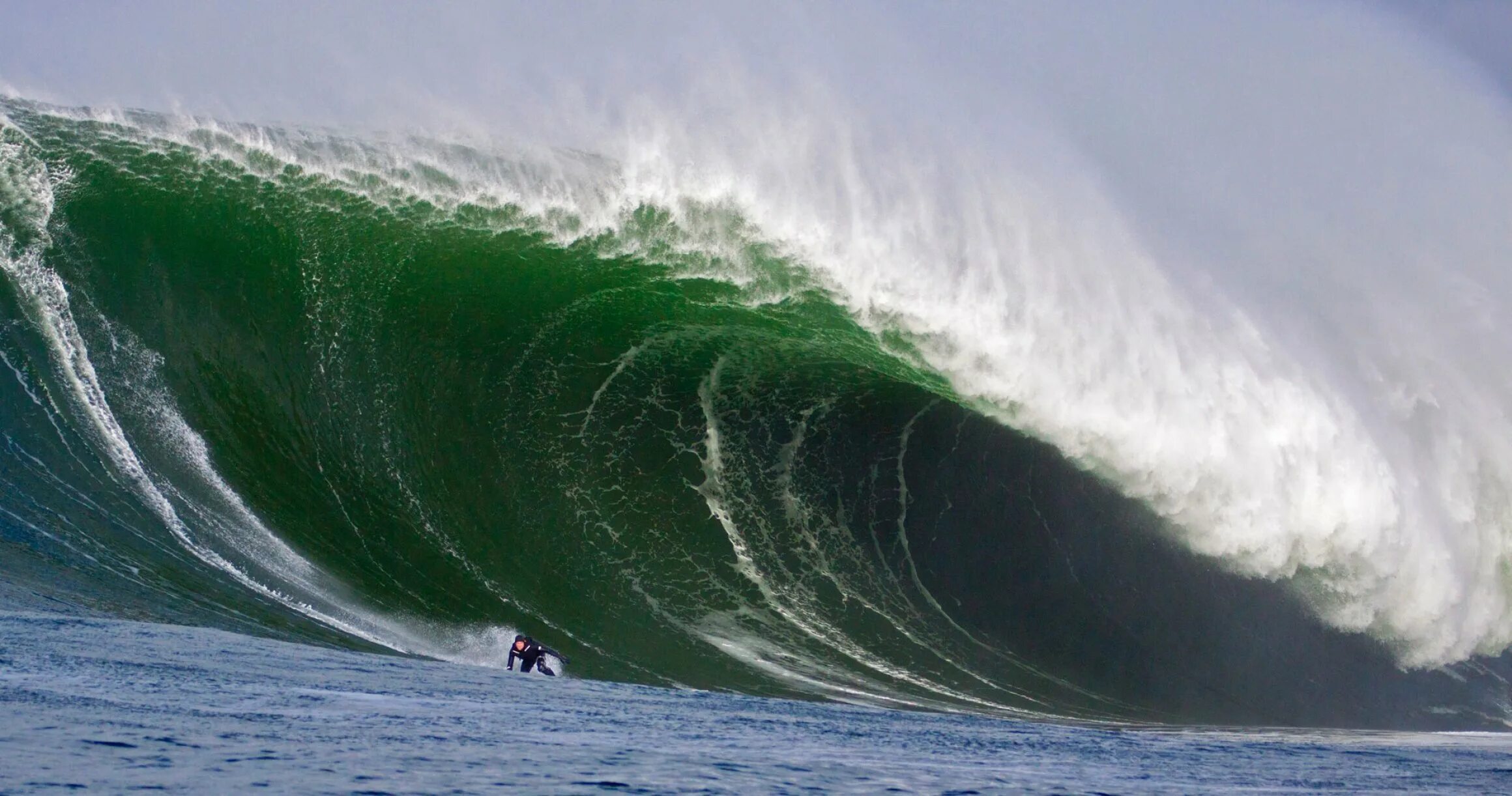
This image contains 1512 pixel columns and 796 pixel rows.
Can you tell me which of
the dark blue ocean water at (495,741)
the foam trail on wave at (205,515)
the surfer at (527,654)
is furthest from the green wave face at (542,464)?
the dark blue ocean water at (495,741)

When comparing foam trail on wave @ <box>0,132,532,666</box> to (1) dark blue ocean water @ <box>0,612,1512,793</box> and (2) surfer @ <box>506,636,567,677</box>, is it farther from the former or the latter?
(1) dark blue ocean water @ <box>0,612,1512,793</box>

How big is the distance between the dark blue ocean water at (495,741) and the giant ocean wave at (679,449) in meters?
2.72

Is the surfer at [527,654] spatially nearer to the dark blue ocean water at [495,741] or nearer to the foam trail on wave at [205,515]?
the foam trail on wave at [205,515]

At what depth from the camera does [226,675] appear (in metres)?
3.57

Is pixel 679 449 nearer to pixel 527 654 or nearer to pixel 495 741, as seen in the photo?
pixel 527 654

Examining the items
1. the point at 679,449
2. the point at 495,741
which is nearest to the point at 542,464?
the point at 679,449

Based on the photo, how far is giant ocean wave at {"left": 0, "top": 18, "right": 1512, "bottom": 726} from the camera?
24.8 ft

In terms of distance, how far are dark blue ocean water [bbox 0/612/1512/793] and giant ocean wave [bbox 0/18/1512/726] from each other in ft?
8.94

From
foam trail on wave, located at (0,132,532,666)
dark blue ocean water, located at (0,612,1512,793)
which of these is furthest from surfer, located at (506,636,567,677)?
dark blue ocean water, located at (0,612,1512,793)

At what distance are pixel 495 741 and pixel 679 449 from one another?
20.2ft

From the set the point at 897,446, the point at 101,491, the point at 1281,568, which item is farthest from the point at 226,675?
the point at 1281,568

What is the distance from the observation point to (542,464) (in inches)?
340

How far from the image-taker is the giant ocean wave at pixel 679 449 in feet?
24.8

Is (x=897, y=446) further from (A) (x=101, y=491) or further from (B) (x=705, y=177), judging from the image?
(A) (x=101, y=491)
